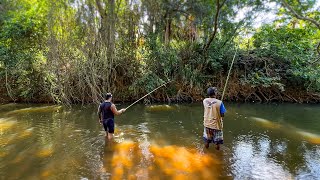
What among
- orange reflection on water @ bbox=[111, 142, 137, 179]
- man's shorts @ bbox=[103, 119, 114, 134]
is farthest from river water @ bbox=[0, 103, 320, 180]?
man's shorts @ bbox=[103, 119, 114, 134]

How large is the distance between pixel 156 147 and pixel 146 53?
309 inches

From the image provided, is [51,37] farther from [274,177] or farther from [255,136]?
[274,177]

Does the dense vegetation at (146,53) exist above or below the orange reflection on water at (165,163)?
above

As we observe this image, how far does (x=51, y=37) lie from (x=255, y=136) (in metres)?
9.39

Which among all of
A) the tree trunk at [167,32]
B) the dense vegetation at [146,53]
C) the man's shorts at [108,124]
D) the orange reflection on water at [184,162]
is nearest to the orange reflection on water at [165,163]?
the orange reflection on water at [184,162]

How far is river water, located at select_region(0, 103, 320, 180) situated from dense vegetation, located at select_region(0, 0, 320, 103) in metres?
2.54

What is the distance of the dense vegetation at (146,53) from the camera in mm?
12578

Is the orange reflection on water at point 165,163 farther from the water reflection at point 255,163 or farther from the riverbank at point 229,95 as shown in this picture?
the riverbank at point 229,95

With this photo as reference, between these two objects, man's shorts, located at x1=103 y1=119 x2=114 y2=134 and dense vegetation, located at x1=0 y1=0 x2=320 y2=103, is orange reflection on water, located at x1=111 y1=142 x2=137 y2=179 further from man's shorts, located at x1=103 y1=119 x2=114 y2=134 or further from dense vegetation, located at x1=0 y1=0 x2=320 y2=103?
dense vegetation, located at x1=0 y1=0 x2=320 y2=103

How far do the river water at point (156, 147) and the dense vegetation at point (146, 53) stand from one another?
254cm

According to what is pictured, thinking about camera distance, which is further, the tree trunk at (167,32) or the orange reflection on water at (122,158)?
the tree trunk at (167,32)

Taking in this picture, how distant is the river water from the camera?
5.25m

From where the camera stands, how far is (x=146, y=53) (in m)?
14.0

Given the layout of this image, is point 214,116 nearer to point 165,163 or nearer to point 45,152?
point 165,163
